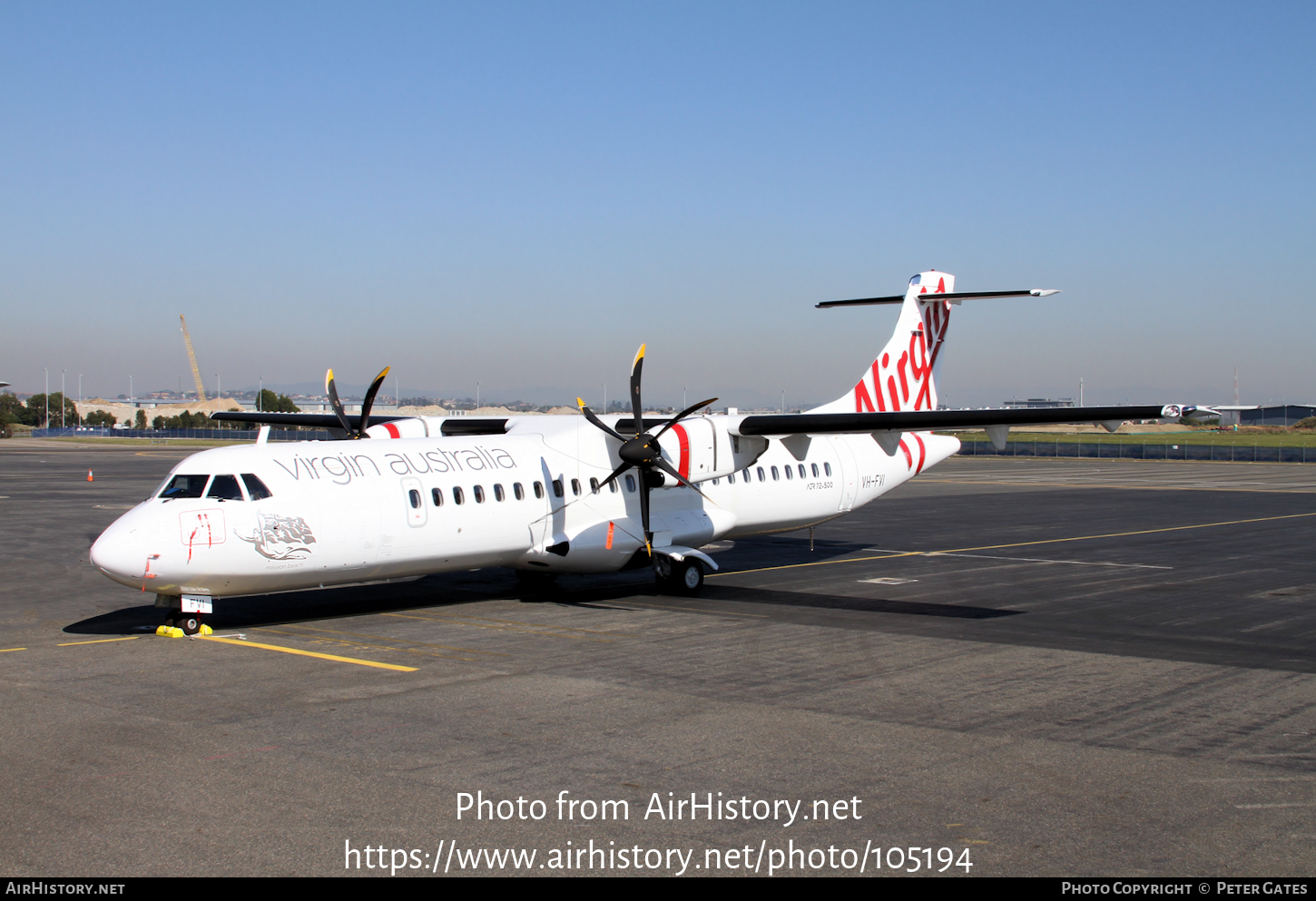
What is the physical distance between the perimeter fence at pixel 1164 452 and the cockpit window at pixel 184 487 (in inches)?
2270

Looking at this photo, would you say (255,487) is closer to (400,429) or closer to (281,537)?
(281,537)

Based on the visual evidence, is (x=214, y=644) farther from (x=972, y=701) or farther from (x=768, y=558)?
(x=768, y=558)

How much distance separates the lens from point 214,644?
14.6m

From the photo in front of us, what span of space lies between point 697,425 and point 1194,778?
40.1ft

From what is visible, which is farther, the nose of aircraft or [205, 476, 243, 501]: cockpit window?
[205, 476, 243, 501]: cockpit window

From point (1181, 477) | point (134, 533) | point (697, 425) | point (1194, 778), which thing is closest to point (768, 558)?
point (697, 425)

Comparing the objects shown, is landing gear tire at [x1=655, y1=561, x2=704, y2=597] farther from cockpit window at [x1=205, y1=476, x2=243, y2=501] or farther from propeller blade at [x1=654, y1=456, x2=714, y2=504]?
cockpit window at [x1=205, y1=476, x2=243, y2=501]

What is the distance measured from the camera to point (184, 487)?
15266mm

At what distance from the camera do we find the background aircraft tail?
25.0 m

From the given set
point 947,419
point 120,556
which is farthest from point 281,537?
point 947,419

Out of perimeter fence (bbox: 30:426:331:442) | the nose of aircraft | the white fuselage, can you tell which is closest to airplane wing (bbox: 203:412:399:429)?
the white fuselage

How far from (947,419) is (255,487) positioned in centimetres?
1121

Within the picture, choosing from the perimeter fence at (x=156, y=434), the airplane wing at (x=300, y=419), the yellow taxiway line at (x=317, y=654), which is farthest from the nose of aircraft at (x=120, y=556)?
the perimeter fence at (x=156, y=434)

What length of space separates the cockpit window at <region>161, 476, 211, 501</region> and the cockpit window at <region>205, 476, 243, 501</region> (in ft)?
0.40
